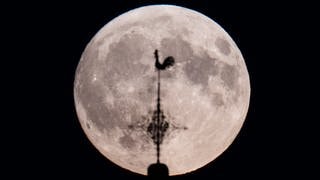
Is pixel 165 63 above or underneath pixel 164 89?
above

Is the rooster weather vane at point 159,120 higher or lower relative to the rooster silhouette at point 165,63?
lower

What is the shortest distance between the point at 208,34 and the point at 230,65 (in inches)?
Answer: 21.9

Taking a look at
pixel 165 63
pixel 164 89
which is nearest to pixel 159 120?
pixel 164 89

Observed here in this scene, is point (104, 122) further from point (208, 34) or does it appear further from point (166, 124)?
point (208, 34)

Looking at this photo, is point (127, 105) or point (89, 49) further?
point (89, 49)

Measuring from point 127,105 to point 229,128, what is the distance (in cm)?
160

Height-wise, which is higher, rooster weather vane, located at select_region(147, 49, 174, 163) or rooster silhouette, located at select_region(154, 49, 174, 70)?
rooster silhouette, located at select_region(154, 49, 174, 70)

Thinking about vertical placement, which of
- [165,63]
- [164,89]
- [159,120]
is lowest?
[159,120]

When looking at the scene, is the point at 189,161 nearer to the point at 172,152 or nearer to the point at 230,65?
the point at 172,152

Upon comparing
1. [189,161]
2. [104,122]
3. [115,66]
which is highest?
[115,66]

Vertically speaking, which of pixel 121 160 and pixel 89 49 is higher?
pixel 89 49

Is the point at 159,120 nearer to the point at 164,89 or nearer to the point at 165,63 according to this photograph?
the point at 164,89

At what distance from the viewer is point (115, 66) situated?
805 cm

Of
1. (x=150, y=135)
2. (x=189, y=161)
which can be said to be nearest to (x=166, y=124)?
(x=150, y=135)
